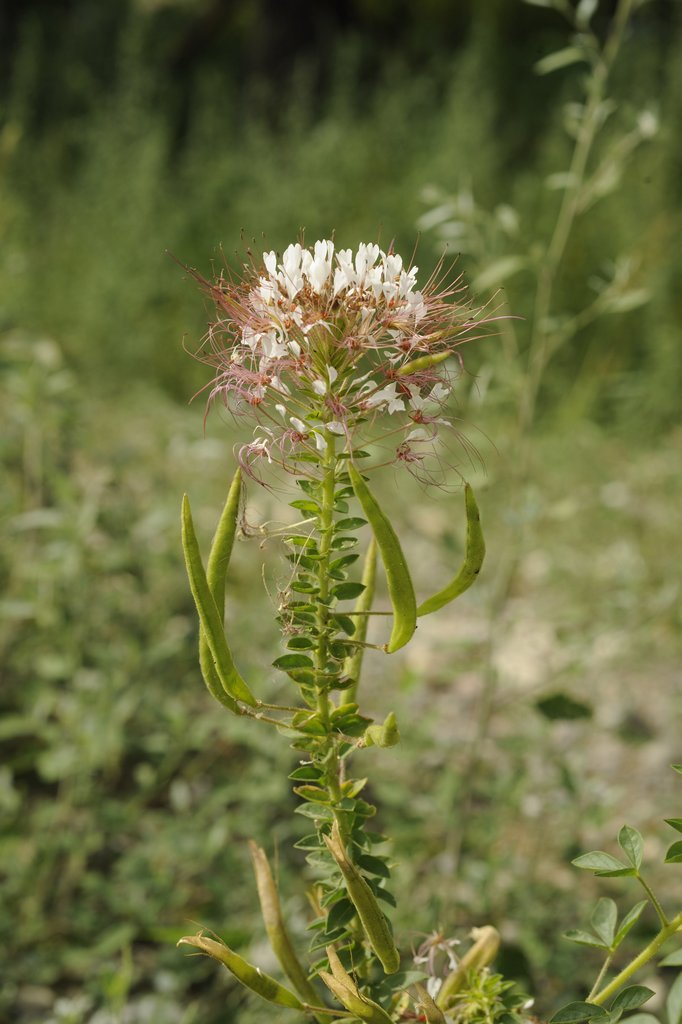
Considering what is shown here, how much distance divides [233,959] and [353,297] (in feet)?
1.72

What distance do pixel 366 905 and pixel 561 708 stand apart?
3.10ft

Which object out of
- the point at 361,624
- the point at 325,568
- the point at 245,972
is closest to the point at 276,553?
the point at 361,624

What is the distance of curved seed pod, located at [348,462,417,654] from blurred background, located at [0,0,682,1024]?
146 millimetres

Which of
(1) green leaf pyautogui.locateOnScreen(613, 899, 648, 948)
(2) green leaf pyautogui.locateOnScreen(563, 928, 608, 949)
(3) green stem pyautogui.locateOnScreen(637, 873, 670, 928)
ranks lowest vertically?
(2) green leaf pyautogui.locateOnScreen(563, 928, 608, 949)

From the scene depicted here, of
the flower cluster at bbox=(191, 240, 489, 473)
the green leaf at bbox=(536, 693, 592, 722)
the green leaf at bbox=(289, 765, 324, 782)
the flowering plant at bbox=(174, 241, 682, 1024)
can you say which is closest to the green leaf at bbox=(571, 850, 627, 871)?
the flowering plant at bbox=(174, 241, 682, 1024)

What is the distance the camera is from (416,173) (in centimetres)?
539

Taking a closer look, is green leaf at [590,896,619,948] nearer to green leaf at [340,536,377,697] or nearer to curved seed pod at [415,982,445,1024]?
curved seed pod at [415,982,445,1024]

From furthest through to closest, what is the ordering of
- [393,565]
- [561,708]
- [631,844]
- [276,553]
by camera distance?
[561,708] → [276,553] → [631,844] → [393,565]

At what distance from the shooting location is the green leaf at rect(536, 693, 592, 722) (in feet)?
5.36

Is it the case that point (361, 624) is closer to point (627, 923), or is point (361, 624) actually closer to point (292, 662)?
point (292, 662)

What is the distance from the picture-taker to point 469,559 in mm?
783

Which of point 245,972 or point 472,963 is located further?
point 472,963

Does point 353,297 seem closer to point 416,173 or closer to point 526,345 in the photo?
point 526,345

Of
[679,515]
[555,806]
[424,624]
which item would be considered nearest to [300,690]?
[555,806]
